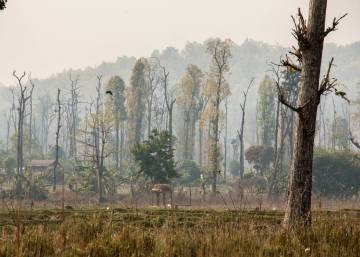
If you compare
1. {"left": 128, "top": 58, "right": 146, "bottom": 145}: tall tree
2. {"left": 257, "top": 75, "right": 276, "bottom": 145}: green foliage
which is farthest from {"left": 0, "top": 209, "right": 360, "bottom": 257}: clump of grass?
{"left": 257, "top": 75, "right": 276, "bottom": 145}: green foliage

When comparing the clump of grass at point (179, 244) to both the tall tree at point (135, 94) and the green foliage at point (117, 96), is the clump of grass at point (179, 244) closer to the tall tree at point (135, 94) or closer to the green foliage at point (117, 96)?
the tall tree at point (135, 94)

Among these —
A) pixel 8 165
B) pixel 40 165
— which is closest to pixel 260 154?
pixel 40 165

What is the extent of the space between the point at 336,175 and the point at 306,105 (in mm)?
32446

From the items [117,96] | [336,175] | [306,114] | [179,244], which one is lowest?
[179,244]

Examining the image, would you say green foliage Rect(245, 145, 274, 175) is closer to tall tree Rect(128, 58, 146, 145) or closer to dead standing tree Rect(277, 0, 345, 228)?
tall tree Rect(128, 58, 146, 145)

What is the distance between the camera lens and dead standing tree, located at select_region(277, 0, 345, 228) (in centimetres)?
1061

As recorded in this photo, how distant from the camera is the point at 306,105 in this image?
420 inches

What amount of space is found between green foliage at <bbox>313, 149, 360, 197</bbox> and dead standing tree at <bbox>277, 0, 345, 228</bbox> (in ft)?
101

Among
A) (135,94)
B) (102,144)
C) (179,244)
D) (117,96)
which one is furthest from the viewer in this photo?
(135,94)

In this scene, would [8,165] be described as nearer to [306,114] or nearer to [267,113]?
[267,113]

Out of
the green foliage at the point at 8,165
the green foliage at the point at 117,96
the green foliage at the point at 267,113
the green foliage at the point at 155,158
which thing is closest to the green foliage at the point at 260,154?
the green foliage at the point at 267,113

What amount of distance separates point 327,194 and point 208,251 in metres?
34.7

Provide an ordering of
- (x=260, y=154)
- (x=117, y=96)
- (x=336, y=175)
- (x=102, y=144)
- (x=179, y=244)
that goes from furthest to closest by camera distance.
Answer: (x=117, y=96), (x=102, y=144), (x=260, y=154), (x=336, y=175), (x=179, y=244)

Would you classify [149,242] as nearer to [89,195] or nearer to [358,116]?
[89,195]
